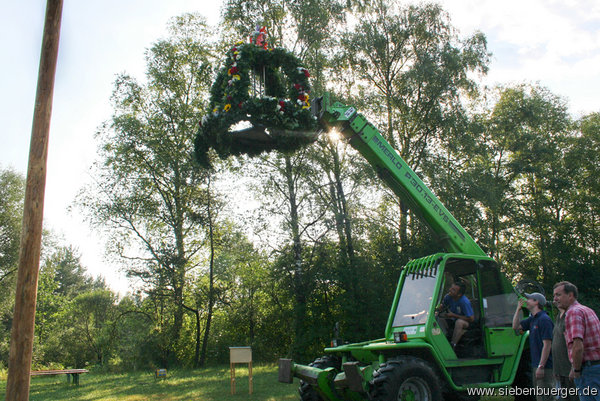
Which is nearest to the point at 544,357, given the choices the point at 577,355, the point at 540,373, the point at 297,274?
the point at 540,373

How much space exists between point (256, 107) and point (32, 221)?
378 centimetres

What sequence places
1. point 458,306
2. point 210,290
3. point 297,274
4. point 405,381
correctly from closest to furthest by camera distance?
point 405,381, point 458,306, point 297,274, point 210,290

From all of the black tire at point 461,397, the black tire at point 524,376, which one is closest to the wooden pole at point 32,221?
the black tire at point 461,397

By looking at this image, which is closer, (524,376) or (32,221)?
(32,221)

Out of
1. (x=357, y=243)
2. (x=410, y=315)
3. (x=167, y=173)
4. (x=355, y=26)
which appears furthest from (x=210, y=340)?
(x=410, y=315)

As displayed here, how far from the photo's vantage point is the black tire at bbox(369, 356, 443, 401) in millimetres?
5785

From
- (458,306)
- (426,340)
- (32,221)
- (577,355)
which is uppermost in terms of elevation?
(32,221)

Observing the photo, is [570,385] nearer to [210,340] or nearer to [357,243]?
[357,243]

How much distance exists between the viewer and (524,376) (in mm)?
7246

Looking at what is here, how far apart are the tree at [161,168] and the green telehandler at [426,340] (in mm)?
14331

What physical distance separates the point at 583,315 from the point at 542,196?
85.2 feet

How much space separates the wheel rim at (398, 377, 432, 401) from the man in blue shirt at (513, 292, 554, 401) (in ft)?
4.50

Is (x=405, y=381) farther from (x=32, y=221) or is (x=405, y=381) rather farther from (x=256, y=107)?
(x=32, y=221)

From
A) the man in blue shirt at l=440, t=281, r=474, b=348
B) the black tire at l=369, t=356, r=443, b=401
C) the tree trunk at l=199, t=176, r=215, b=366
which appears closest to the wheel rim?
the black tire at l=369, t=356, r=443, b=401
